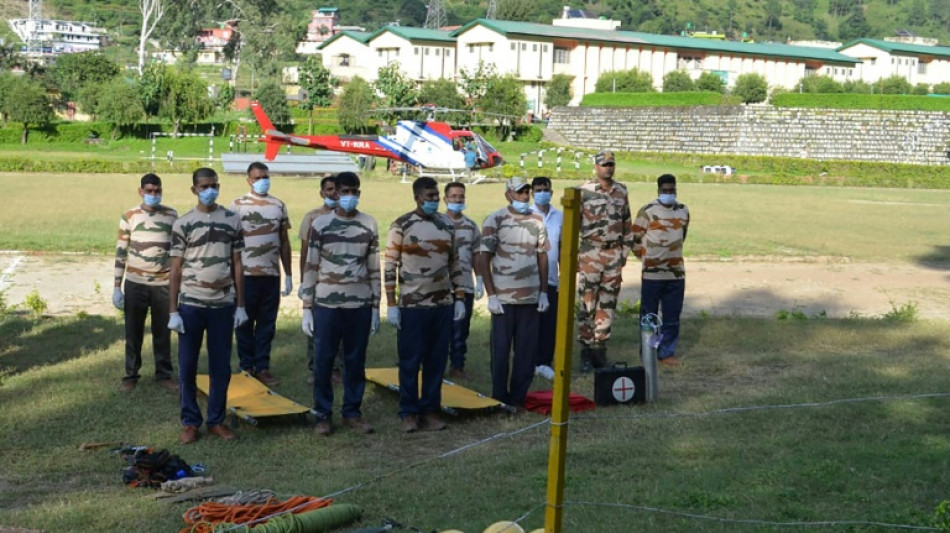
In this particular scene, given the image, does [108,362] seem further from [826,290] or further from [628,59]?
[628,59]

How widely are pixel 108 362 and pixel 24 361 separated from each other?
0.83 metres

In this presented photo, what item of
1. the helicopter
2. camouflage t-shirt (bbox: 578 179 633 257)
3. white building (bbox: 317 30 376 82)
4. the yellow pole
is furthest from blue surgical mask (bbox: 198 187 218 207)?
white building (bbox: 317 30 376 82)

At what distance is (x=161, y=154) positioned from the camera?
51875mm

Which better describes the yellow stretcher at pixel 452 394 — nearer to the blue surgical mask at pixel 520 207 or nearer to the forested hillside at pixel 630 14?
the blue surgical mask at pixel 520 207

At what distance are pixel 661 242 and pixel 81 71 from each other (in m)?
68.1

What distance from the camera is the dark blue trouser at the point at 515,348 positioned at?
8828 mm

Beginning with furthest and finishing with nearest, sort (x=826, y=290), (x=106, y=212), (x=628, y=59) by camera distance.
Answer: (x=628, y=59)
(x=106, y=212)
(x=826, y=290)

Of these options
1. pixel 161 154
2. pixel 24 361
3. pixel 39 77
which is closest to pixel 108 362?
pixel 24 361

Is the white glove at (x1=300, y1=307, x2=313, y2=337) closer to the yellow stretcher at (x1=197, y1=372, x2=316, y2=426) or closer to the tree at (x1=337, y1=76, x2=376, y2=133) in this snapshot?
the yellow stretcher at (x1=197, y1=372, x2=316, y2=426)

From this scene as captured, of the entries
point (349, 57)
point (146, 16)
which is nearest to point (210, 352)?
point (146, 16)

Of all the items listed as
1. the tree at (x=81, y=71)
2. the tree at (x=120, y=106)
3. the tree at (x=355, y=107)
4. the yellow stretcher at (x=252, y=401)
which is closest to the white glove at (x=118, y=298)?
the yellow stretcher at (x=252, y=401)

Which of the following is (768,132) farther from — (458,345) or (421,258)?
(421,258)

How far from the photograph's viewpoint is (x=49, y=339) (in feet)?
37.7

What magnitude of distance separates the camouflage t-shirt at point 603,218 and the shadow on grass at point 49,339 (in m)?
4.88
